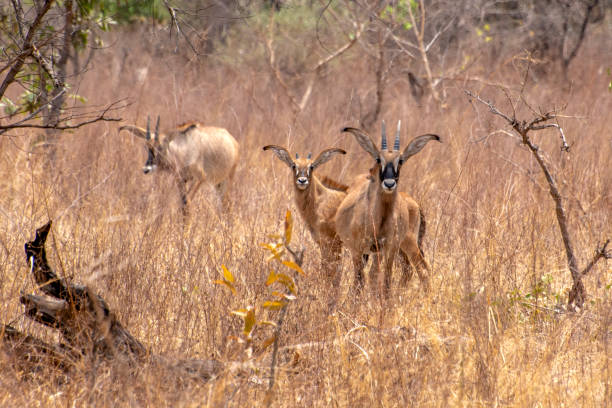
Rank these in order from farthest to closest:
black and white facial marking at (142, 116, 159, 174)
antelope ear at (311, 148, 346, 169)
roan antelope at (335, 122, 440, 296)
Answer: black and white facial marking at (142, 116, 159, 174), antelope ear at (311, 148, 346, 169), roan antelope at (335, 122, 440, 296)

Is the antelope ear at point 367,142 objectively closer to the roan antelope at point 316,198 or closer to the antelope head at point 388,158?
the antelope head at point 388,158

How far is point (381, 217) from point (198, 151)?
13.9 ft

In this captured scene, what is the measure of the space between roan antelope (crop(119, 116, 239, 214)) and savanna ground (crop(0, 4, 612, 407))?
229 mm

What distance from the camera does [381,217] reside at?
18.0 ft

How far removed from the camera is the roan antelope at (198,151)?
29.4 ft

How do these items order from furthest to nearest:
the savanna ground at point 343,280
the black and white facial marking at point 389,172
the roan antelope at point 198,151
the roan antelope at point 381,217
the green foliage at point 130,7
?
the roan antelope at point 198,151 < the roan antelope at point 381,217 < the black and white facial marking at point 389,172 < the green foliage at point 130,7 < the savanna ground at point 343,280

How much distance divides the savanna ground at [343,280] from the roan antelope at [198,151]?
0.23 meters

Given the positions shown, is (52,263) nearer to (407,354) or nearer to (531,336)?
(407,354)

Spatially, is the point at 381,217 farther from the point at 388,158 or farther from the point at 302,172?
the point at 302,172

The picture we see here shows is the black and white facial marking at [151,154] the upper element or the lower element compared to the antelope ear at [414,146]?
upper

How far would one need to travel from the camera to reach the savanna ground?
357 cm

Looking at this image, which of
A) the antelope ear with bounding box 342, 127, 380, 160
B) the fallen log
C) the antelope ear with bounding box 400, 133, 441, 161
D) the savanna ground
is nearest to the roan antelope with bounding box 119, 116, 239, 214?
the savanna ground

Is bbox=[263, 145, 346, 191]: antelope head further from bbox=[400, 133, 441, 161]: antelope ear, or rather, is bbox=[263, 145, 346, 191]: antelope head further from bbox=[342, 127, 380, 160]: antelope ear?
bbox=[400, 133, 441, 161]: antelope ear

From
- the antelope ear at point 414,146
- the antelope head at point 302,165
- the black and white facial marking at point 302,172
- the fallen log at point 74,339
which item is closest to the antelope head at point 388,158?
the antelope ear at point 414,146
